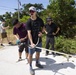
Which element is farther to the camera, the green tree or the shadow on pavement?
the green tree

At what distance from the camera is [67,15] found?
12008mm

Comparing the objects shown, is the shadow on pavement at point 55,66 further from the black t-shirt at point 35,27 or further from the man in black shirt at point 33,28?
the black t-shirt at point 35,27

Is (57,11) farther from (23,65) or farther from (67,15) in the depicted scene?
(23,65)

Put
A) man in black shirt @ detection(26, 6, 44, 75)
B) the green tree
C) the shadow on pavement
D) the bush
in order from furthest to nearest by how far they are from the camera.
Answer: the green tree, the bush, the shadow on pavement, man in black shirt @ detection(26, 6, 44, 75)

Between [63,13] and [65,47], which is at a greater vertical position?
[63,13]

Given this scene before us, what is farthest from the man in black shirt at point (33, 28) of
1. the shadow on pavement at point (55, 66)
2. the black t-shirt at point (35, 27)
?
the shadow on pavement at point (55, 66)

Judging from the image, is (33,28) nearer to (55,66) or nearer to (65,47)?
(55,66)

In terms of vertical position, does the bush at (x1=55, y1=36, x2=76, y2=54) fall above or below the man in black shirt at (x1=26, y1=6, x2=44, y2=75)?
below

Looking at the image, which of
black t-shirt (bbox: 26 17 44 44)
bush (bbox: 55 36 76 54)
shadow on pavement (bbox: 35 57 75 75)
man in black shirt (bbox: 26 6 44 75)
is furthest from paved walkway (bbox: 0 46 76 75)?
black t-shirt (bbox: 26 17 44 44)

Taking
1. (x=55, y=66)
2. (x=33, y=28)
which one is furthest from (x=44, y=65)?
(x=33, y=28)

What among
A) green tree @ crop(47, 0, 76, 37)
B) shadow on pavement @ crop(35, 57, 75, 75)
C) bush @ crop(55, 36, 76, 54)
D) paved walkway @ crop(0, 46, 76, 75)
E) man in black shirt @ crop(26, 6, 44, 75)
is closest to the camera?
man in black shirt @ crop(26, 6, 44, 75)

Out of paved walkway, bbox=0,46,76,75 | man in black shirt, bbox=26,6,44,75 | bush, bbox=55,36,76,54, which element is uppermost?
man in black shirt, bbox=26,6,44,75

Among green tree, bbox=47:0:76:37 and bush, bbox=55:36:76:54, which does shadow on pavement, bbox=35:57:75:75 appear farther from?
green tree, bbox=47:0:76:37

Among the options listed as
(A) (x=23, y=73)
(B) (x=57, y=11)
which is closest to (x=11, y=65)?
(A) (x=23, y=73)
